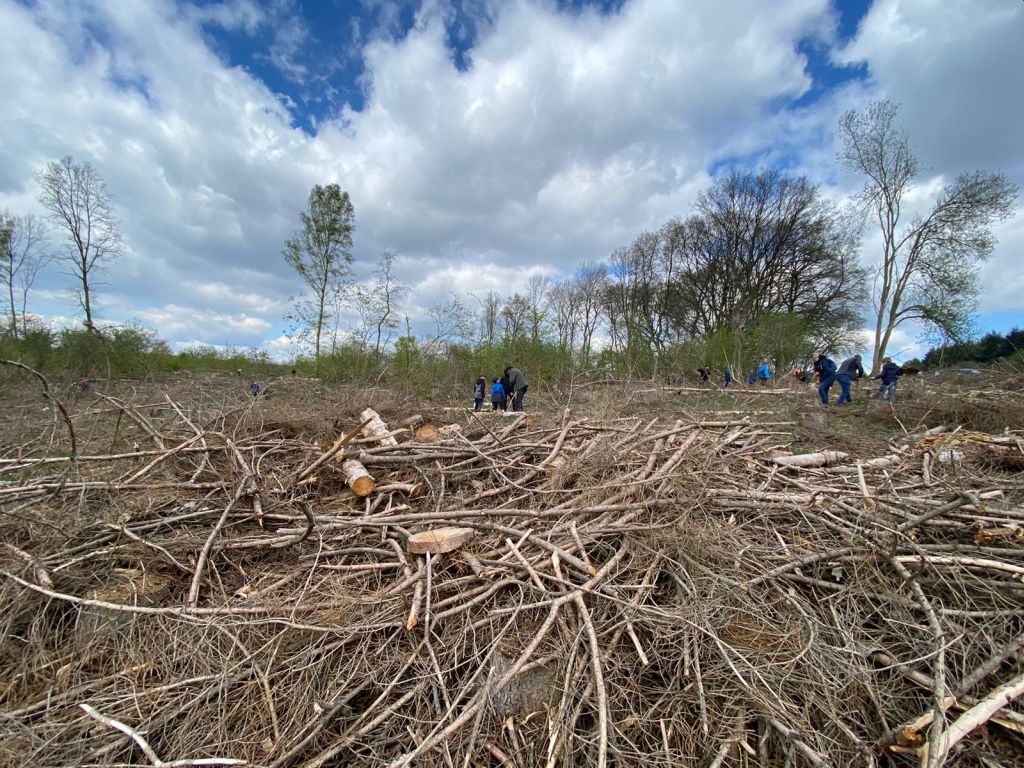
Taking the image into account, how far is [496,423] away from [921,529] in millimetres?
4523

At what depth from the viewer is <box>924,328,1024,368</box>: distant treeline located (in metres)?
17.2

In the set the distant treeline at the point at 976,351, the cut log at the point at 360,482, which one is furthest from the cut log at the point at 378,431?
the distant treeline at the point at 976,351

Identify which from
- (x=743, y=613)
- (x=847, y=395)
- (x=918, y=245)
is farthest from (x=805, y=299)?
(x=743, y=613)

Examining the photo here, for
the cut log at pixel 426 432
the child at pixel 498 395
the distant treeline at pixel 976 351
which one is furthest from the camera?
the distant treeline at pixel 976 351

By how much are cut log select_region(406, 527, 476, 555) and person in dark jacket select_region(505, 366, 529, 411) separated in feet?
22.9

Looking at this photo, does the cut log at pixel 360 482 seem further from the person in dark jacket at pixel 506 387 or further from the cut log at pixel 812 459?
the person in dark jacket at pixel 506 387

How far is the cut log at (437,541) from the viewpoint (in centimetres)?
284

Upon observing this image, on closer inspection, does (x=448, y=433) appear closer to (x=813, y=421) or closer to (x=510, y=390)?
(x=510, y=390)

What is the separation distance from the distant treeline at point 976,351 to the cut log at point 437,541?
18939mm

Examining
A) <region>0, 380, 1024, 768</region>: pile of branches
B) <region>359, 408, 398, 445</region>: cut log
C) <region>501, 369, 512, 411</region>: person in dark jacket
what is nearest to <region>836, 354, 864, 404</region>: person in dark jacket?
<region>0, 380, 1024, 768</region>: pile of branches

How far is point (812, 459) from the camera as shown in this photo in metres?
4.60

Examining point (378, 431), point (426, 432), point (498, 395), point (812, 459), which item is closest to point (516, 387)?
point (498, 395)

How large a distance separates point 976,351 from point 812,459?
23.8 metres

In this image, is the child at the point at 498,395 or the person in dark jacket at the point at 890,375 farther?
the child at the point at 498,395
